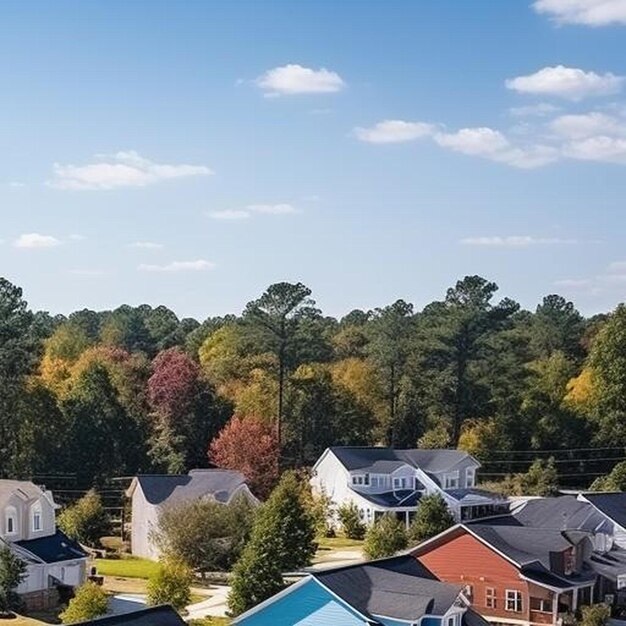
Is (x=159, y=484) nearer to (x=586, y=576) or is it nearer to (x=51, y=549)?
(x=51, y=549)

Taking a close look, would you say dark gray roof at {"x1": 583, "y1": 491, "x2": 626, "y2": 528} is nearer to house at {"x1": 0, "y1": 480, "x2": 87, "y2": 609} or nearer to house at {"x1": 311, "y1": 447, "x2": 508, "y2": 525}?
house at {"x1": 311, "y1": 447, "x2": 508, "y2": 525}

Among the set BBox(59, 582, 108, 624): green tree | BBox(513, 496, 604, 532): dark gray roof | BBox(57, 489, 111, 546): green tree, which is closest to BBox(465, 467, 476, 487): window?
BBox(513, 496, 604, 532): dark gray roof

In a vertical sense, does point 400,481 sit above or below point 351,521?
above

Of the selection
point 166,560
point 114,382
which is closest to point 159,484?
point 166,560

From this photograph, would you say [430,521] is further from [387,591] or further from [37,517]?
[37,517]

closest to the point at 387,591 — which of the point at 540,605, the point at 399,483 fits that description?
the point at 540,605

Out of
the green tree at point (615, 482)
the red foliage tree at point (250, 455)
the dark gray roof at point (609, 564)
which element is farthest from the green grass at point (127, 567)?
the green tree at point (615, 482)

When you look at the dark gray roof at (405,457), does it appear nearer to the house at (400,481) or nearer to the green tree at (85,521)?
the house at (400,481)
